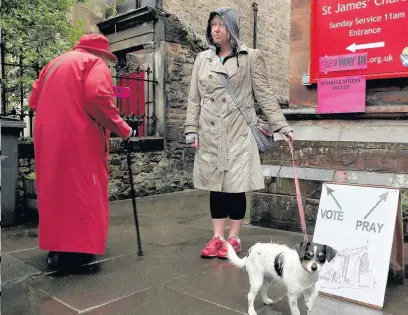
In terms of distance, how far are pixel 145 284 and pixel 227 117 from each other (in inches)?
60.6

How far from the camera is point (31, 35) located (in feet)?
18.2

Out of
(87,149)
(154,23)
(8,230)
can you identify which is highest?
(154,23)

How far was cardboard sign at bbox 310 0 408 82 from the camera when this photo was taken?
4070 mm

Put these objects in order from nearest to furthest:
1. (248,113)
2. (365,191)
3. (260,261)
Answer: (260,261), (365,191), (248,113)

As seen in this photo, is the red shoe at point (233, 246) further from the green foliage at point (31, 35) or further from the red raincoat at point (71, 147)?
the green foliage at point (31, 35)

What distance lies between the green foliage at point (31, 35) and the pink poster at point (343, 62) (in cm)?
362

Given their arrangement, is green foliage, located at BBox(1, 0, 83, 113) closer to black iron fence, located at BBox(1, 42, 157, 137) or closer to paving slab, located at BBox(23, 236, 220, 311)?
black iron fence, located at BBox(1, 42, 157, 137)

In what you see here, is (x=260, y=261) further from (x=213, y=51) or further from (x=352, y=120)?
(x=352, y=120)

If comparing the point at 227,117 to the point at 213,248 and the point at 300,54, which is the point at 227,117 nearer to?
the point at 213,248

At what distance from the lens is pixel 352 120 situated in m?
4.45

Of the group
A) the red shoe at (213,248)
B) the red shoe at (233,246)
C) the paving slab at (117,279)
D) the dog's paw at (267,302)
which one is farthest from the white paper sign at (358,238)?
the paving slab at (117,279)

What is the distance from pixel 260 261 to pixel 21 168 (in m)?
4.35

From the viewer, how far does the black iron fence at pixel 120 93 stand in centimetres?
561

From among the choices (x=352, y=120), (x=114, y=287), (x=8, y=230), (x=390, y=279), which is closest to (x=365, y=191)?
(x=390, y=279)
